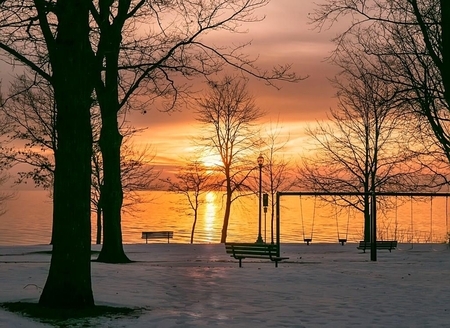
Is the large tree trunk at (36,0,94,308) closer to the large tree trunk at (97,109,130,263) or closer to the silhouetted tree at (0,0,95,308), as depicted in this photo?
the silhouetted tree at (0,0,95,308)

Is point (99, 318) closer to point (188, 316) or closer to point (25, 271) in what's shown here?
point (188, 316)

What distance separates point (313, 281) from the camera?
1838cm

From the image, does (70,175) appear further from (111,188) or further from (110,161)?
(111,188)

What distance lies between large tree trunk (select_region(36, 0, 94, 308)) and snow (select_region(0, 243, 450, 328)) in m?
0.99

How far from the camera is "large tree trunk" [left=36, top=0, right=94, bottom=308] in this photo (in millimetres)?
11977

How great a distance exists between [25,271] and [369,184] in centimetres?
3154

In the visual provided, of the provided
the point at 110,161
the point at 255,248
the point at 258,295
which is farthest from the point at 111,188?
the point at 258,295

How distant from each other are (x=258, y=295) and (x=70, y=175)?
210 inches

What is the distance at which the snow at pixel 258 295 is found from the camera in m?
11.8


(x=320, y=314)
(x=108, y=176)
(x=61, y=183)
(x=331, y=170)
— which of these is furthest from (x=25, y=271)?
(x=331, y=170)

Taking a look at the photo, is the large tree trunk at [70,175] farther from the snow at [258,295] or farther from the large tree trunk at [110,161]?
the large tree trunk at [110,161]

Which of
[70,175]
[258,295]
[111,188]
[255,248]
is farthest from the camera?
[111,188]

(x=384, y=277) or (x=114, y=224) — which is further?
(x=114, y=224)

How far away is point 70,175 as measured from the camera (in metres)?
12.0
